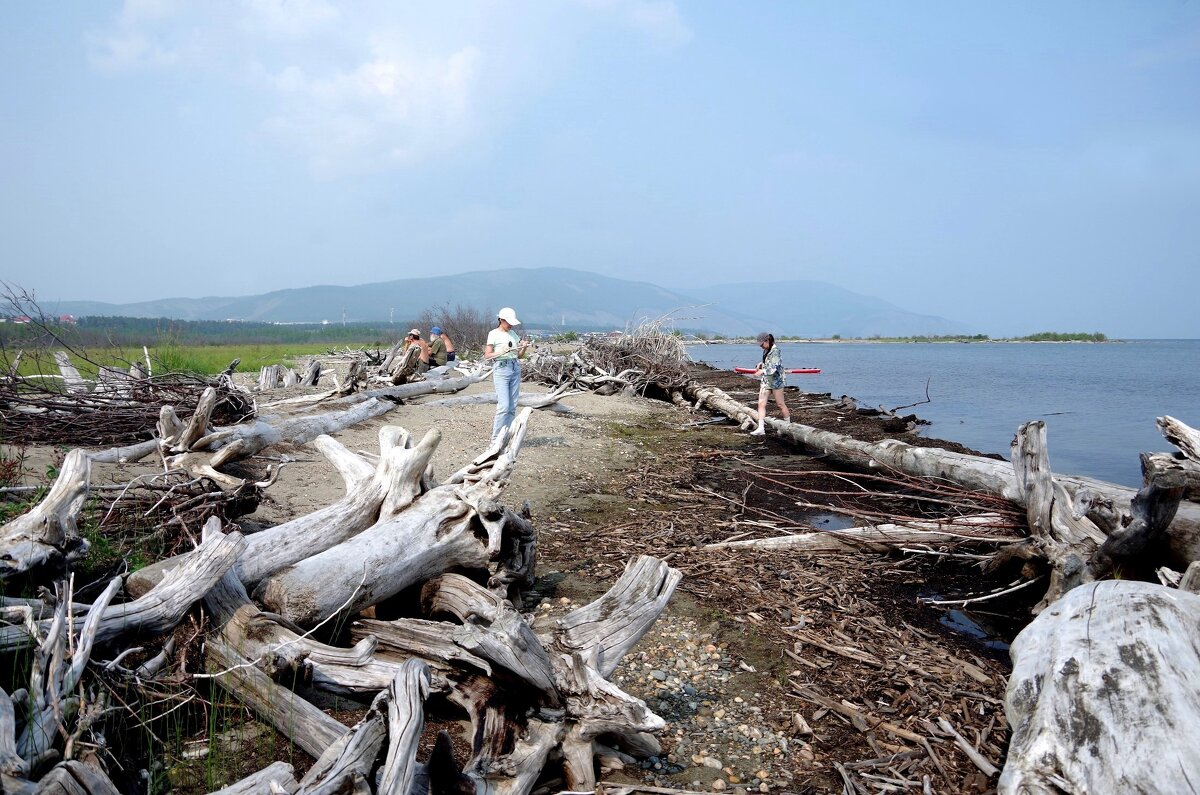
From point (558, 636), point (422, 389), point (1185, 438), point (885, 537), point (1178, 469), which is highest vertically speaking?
point (1185, 438)

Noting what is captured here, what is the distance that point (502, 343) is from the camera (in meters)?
8.62

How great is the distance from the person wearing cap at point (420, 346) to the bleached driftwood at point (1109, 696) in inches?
416

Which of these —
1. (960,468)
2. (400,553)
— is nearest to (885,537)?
(960,468)

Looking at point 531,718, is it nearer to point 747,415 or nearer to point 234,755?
point 234,755

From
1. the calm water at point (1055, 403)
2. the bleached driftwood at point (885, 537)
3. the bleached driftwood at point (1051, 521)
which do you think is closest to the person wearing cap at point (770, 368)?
the calm water at point (1055, 403)

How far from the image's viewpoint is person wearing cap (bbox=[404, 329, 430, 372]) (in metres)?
12.7

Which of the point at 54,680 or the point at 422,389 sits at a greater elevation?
the point at 54,680

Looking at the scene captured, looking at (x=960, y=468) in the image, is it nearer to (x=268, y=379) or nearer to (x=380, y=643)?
(x=380, y=643)

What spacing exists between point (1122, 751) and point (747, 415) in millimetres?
12015

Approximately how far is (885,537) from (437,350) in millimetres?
12360

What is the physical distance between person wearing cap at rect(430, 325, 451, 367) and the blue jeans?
6554 millimetres

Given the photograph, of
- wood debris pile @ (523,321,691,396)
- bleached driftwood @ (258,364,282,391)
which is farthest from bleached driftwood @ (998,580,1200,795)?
bleached driftwood @ (258,364,282,391)

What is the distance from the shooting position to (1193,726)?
2.50m

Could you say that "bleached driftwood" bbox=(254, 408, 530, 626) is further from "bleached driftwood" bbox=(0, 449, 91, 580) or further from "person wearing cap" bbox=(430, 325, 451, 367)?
"person wearing cap" bbox=(430, 325, 451, 367)
